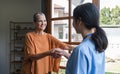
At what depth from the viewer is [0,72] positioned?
199 inches

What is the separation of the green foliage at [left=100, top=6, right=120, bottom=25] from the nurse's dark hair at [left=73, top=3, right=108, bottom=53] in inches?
52.4

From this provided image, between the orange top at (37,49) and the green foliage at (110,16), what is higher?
the green foliage at (110,16)

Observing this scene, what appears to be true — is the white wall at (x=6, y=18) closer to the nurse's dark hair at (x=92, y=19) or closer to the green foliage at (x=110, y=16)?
the green foliage at (x=110, y=16)

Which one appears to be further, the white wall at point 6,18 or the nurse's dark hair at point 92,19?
the white wall at point 6,18

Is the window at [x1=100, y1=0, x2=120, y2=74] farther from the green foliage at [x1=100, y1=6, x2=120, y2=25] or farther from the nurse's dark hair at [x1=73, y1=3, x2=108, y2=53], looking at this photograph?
the nurse's dark hair at [x1=73, y1=3, x2=108, y2=53]

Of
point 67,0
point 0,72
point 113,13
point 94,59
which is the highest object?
point 67,0

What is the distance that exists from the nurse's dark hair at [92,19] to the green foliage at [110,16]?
52.4 inches

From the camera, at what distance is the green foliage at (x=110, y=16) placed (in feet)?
7.93

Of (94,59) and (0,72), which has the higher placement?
(94,59)

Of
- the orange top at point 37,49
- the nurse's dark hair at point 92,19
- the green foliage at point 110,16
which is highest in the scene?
the green foliage at point 110,16

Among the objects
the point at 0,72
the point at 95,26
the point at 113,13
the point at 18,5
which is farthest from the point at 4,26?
the point at 95,26

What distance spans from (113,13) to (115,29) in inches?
6.8

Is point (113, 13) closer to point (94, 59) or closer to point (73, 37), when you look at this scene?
point (73, 37)

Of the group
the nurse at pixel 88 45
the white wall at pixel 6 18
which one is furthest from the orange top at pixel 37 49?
the white wall at pixel 6 18
